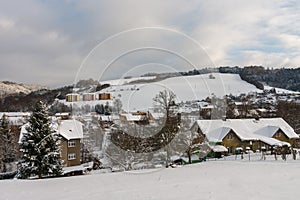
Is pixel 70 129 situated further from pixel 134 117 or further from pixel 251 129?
pixel 251 129

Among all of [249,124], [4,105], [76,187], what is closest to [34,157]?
[76,187]

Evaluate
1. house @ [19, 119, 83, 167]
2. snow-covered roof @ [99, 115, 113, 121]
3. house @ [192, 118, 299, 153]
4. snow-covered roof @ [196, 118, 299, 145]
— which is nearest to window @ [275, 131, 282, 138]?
house @ [192, 118, 299, 153]

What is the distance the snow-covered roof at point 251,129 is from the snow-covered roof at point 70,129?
1229 centimetres

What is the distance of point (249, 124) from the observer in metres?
30.4

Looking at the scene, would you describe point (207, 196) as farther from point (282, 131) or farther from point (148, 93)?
point (282, 131)

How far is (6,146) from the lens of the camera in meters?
25.2

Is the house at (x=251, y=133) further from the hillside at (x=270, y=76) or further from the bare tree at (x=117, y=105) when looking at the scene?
the hillside at (x=270, y=76)

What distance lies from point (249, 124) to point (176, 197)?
27.4 meters

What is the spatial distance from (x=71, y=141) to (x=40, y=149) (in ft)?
31.0

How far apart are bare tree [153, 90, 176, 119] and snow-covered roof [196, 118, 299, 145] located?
1313 centimetres

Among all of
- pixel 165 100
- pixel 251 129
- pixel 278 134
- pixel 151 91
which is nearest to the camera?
pixel 151 91

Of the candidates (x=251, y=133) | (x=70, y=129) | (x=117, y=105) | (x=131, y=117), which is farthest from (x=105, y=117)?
(x=251, y=133)

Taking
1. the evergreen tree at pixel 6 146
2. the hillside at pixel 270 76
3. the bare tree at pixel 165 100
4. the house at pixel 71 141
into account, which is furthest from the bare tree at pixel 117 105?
the hillside at pixel 270 76

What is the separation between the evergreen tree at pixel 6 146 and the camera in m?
23.6
